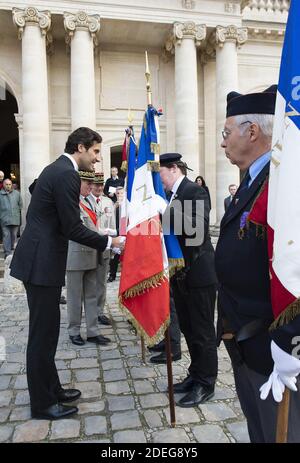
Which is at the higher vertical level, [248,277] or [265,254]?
[265,254]

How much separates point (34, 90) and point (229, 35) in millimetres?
7567

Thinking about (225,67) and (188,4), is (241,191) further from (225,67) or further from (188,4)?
(188,4)

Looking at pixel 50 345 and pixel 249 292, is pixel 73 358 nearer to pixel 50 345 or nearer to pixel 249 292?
pixel 50 345

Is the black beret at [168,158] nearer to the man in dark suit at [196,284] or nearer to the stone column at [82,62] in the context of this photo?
the man in dark suit at [196,284]

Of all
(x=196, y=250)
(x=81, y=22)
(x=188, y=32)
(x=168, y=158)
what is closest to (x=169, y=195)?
(x=168, y=158)

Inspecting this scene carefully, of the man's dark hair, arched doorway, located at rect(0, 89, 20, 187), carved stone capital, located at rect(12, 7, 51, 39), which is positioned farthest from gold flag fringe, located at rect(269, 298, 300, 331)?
arched doorway, located at rect(0, 89, 20, 187)

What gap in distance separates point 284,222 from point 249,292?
0.50m

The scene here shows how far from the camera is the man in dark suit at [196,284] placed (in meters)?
3.44

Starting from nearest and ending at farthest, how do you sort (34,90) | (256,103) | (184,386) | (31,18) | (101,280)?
(256,103) < (184,386) < (101,280) < (31,18) < (34,90)

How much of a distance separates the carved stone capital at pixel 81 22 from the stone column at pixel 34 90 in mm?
630

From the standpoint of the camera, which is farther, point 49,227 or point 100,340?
point 100,340

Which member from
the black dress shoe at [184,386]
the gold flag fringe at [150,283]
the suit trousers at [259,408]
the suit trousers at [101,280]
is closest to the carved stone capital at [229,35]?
the suit trousers at [101,280]

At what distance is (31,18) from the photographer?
41.9ft

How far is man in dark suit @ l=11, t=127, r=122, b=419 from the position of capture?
321cm
